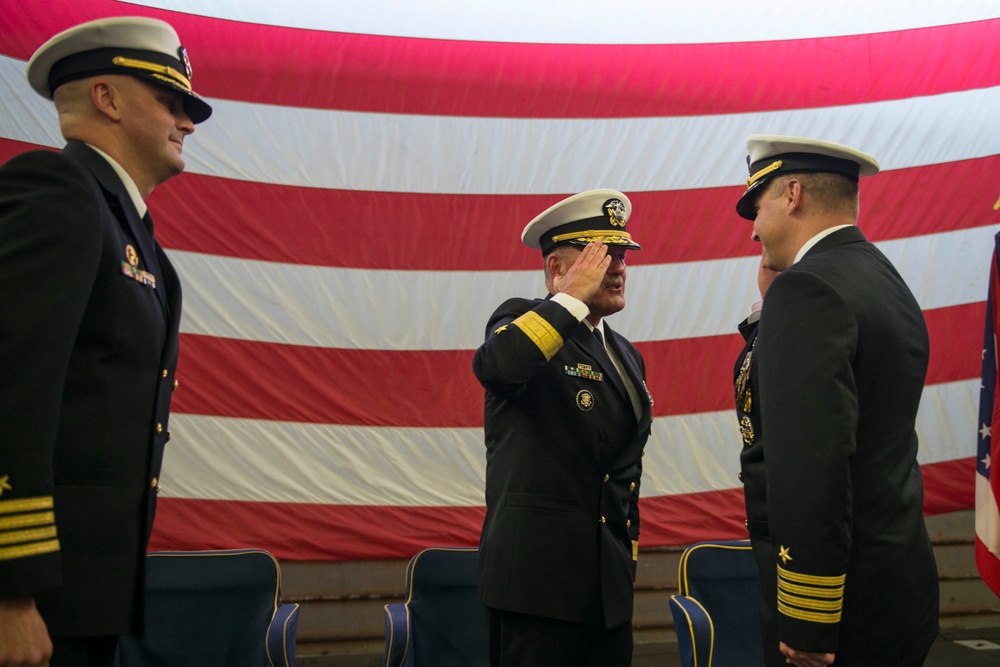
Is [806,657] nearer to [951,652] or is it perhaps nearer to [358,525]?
[358,525]

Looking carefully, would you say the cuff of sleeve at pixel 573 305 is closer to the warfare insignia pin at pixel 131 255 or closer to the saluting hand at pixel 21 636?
the warfare insignia pin at pixel 131 255

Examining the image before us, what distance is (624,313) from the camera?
296cm

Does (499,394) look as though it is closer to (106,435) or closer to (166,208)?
(106,435)

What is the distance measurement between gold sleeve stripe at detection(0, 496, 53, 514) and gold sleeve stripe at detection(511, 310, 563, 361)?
2.89ft

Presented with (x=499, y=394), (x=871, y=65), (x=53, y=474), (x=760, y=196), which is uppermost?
(x=871, y=65)

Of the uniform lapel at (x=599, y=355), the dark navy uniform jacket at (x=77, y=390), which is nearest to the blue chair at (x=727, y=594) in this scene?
the uniform lapel at (x=599, y=355)

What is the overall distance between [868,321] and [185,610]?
6.63 ft

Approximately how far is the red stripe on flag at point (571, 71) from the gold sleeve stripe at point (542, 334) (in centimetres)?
159

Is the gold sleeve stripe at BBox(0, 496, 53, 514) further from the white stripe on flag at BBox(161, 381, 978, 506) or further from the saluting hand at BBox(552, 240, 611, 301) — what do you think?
the white stripe on flag at BBox(161, 381, 978, 506)

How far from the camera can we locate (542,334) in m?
1.53

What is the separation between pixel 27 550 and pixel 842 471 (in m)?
1.09

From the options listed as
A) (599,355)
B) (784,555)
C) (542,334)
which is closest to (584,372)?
(599,355)

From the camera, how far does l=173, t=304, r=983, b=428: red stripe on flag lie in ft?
8.83

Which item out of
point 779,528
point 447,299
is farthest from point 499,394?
point 447,299
